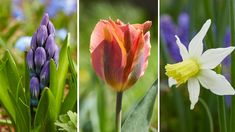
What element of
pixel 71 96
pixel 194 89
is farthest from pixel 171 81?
pixel 71 96

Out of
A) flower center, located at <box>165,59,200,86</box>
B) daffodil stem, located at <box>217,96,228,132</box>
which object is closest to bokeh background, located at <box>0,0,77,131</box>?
flower center, located at <box>165,59,200,86</box>

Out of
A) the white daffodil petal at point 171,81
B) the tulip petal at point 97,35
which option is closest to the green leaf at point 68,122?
the tulip petal at point 97,35

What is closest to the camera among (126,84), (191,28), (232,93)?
(232,93)

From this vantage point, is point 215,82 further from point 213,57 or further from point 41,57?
point 41,57

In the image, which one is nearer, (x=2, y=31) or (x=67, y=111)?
(x=67, y=111)

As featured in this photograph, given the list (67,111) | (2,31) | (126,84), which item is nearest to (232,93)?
(126,84)

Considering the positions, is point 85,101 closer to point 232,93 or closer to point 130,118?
point 130,118
